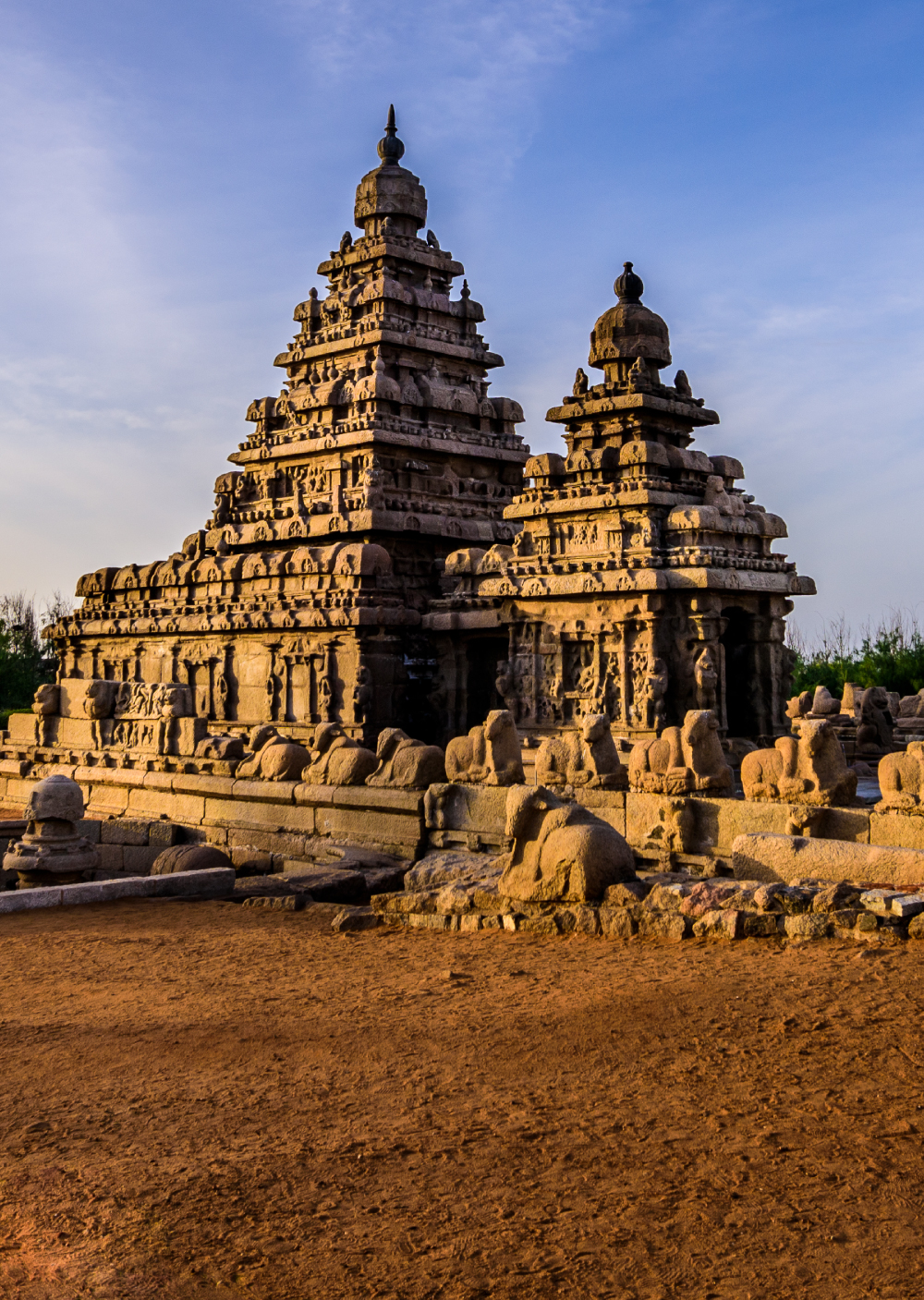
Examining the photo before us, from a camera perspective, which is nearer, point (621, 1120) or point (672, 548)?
point (621, 1120)

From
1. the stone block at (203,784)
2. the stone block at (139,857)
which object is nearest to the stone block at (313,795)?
the stone block at (203,784)

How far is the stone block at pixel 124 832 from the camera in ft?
46.0

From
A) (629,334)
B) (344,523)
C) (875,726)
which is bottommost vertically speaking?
(875,726)

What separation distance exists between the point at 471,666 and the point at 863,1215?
14704mm

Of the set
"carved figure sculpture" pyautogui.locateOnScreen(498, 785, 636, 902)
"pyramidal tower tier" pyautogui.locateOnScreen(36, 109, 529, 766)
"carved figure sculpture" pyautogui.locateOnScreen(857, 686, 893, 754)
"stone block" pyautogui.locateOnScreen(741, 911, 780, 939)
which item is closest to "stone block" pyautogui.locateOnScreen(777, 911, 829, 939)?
"stone block" pyautogui.locateOnScreen(741, 911, 780, 939)

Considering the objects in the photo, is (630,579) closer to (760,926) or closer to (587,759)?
(587,759)

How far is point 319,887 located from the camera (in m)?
10.5

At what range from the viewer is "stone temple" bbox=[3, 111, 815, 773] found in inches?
605

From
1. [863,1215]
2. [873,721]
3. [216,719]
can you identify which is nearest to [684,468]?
[873,721]

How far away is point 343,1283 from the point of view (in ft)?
11.7

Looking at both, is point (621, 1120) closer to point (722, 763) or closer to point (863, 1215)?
point (863, 1215)

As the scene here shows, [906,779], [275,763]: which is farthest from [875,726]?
[275,763]

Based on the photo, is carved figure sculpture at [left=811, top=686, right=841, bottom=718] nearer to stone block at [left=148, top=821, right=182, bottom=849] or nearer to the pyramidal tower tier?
the pyramidal tower tier

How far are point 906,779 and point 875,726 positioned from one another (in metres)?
7.71
